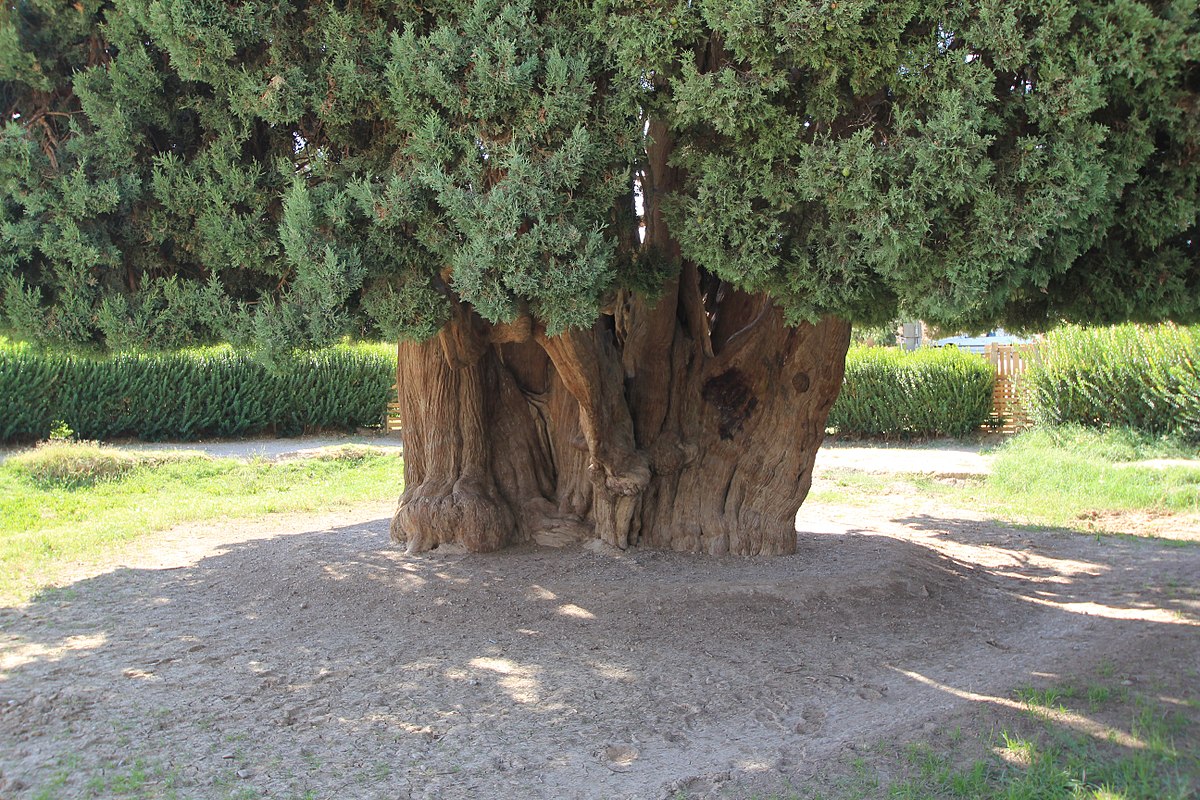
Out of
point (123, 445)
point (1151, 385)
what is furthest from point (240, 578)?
point (1151, 385)

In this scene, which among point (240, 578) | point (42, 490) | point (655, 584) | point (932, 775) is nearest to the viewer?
point (932, 775)

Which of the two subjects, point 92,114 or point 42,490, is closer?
point 92,114

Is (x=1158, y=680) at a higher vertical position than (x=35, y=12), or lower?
lower

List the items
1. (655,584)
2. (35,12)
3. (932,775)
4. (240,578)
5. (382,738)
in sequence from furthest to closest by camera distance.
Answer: (240,578) < (655,584) < (35,12) < (382,738) < (932,775)

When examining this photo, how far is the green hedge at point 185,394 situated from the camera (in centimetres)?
1600

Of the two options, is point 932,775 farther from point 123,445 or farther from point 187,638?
point 123,445

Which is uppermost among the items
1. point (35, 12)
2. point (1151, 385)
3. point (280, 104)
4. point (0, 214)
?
point (35, 12)

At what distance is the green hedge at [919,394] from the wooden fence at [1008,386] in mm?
255

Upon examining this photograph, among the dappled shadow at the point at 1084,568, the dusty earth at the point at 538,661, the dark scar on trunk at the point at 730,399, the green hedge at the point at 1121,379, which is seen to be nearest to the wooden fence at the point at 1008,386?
the green hedge at the point at 1121,379

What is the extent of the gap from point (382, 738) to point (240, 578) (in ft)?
11.4

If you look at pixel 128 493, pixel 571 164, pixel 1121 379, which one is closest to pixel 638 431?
pixel 571 164

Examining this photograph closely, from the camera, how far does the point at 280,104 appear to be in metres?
5.02

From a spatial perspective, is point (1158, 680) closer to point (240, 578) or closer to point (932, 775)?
point (932, 775)

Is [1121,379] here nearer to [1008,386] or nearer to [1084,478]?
[1008,386]
